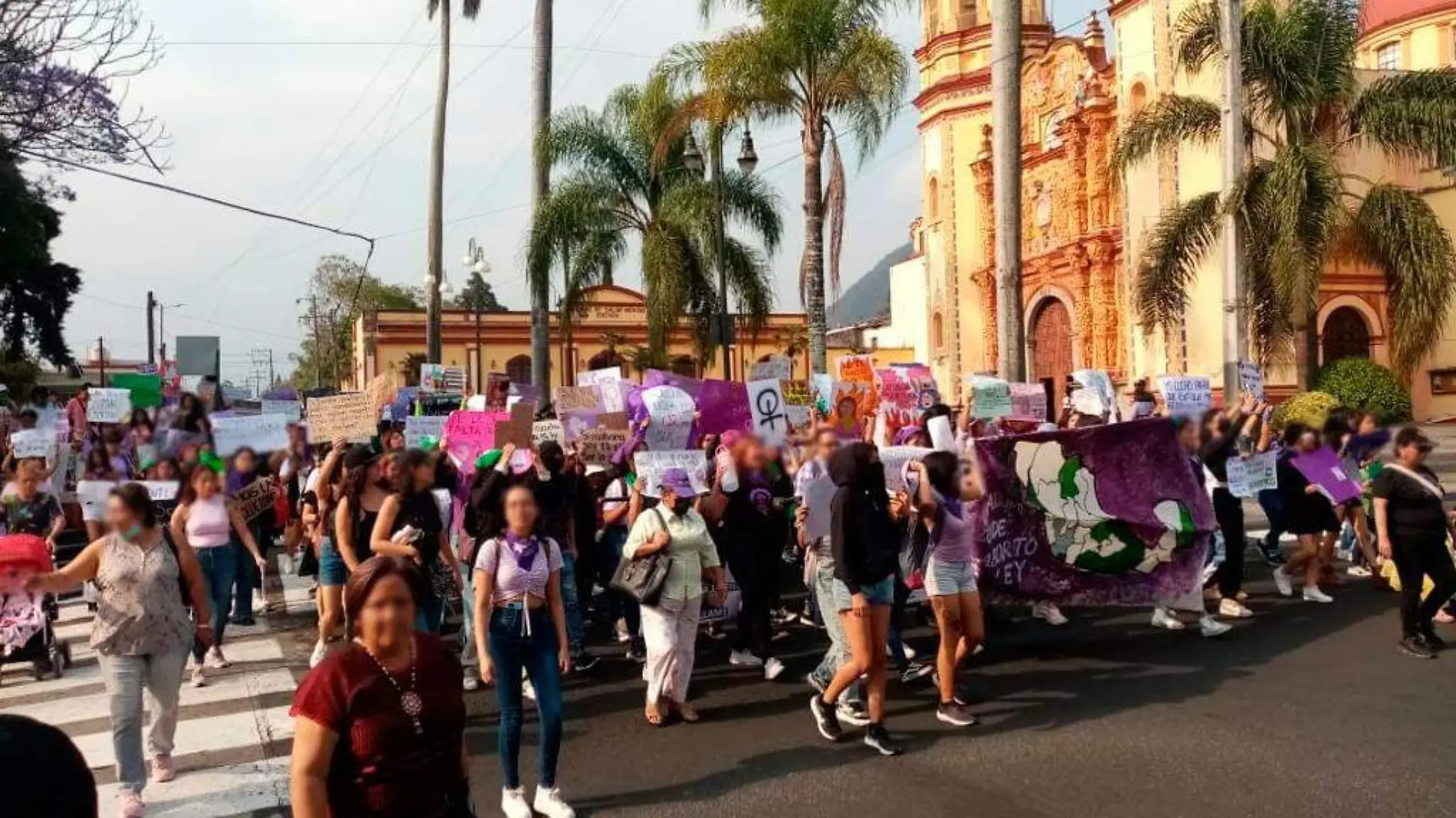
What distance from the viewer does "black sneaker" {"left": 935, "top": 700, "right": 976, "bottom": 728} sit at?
22.5 feet

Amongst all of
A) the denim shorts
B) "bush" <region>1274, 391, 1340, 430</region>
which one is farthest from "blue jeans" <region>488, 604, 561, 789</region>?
"bush" <region>1274, 391, 1340, 430</region>

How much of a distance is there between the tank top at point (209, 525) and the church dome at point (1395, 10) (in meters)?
34.5

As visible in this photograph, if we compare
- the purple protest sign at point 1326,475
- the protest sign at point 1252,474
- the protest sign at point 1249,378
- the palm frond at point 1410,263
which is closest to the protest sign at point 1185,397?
the protest sign at point 1252,474

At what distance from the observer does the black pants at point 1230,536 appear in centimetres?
957

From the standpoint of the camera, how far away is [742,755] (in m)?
6.43

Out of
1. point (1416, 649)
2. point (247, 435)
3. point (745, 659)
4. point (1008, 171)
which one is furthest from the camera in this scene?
point (1008, 171)

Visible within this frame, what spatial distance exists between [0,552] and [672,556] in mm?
4021

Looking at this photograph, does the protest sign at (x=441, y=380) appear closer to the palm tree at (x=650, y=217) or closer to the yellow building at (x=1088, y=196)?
the palm tree at (x=650, y=217)

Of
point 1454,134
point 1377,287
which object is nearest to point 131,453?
point 1454,134

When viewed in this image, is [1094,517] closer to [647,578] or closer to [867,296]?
[647,578]

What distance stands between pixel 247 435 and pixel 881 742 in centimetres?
406

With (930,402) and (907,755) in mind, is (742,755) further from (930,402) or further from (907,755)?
(930,402)

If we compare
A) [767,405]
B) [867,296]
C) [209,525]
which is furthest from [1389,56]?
[867,296]

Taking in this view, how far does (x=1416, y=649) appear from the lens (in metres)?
8.02
